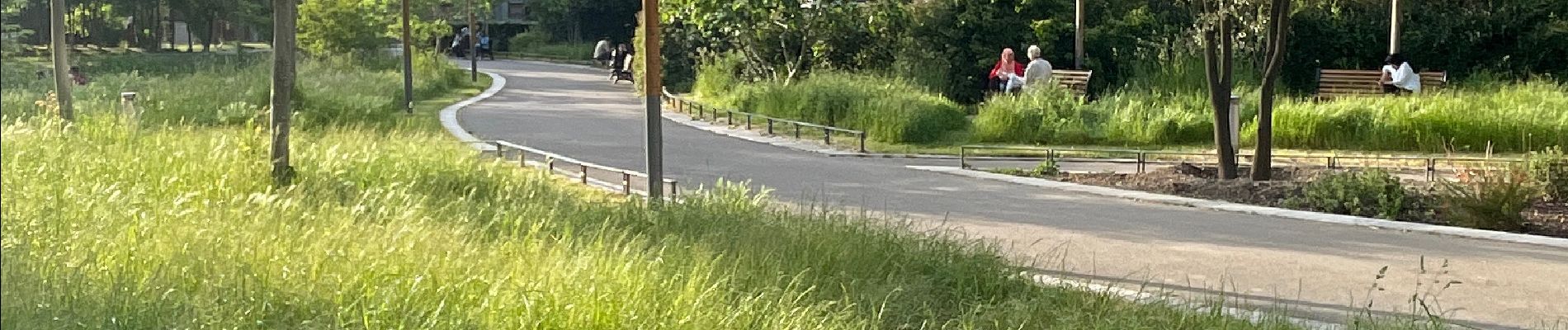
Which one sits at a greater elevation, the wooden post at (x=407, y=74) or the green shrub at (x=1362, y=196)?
the wooden post at (x=407, y=74)

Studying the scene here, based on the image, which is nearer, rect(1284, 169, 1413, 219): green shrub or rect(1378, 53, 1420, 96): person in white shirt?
rect(1284, 169, 1413, 219): green shrub

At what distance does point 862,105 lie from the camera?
21266 millimetres

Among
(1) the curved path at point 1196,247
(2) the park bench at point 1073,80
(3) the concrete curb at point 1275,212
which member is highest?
(2) the park bench at point 1073,80

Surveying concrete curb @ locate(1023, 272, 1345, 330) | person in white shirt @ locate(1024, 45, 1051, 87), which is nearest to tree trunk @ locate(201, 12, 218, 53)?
person in white shirt @ locate(1024, 45, 1051, 87)

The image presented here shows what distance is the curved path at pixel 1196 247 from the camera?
28.3ft

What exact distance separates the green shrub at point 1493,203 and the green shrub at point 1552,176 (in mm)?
593

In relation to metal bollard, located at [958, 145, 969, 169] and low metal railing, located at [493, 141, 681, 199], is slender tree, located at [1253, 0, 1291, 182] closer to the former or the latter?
metal bollard, located at [958, 145, 969, 169]

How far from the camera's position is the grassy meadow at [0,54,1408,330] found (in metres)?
6.02

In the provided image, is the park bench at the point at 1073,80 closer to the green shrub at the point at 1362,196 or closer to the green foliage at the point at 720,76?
the green foliage at the point at 720,76

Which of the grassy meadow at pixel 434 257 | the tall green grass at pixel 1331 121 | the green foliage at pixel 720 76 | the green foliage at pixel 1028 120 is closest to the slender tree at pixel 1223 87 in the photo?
the tall green grass at pixel 1331 121

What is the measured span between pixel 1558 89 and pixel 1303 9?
5.61 meters

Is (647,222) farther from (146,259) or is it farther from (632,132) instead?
(632,132)

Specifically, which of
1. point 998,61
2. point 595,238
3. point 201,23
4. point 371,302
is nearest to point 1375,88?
point 998,61

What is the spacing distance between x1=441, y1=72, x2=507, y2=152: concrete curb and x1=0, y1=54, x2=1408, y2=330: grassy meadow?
160 inches
